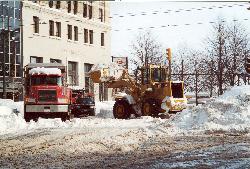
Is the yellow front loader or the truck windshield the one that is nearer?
the truck windshield

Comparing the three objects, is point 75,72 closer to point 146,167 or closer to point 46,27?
point 46,27

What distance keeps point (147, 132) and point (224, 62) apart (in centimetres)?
3508

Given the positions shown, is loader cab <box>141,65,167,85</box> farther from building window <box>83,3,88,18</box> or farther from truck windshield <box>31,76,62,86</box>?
building window <box>83,3,88,18</box>

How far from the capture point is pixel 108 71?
98.7 ft

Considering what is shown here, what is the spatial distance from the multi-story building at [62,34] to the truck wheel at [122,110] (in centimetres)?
1417

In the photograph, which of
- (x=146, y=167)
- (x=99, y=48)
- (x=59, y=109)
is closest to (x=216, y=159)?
(x=146, y=167)

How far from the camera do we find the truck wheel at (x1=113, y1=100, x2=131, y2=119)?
28844 mm

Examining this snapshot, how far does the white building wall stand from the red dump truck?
18259 mm

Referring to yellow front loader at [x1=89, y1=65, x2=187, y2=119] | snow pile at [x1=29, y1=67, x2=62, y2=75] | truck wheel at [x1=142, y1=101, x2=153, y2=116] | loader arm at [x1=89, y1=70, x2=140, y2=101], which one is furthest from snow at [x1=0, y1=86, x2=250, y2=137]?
loader arm at [x1=89, y1=70, x2=140, y2=101]

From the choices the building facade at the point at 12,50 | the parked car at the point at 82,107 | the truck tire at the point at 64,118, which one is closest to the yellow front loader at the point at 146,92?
the parked car at the point at 82,107

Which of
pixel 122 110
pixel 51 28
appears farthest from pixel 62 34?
pixel 122 110

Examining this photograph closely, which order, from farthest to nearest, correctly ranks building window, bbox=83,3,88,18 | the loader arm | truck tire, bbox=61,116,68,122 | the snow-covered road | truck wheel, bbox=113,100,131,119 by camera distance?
building window, bbox=83,3,88,18, the loader arm, truck wheel, bbox=113,100,131,119, truck tire, bbox=61,116,68,122, the snow-covered road

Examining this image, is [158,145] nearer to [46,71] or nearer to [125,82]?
[46,71]

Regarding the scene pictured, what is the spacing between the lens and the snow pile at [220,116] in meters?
18.5
